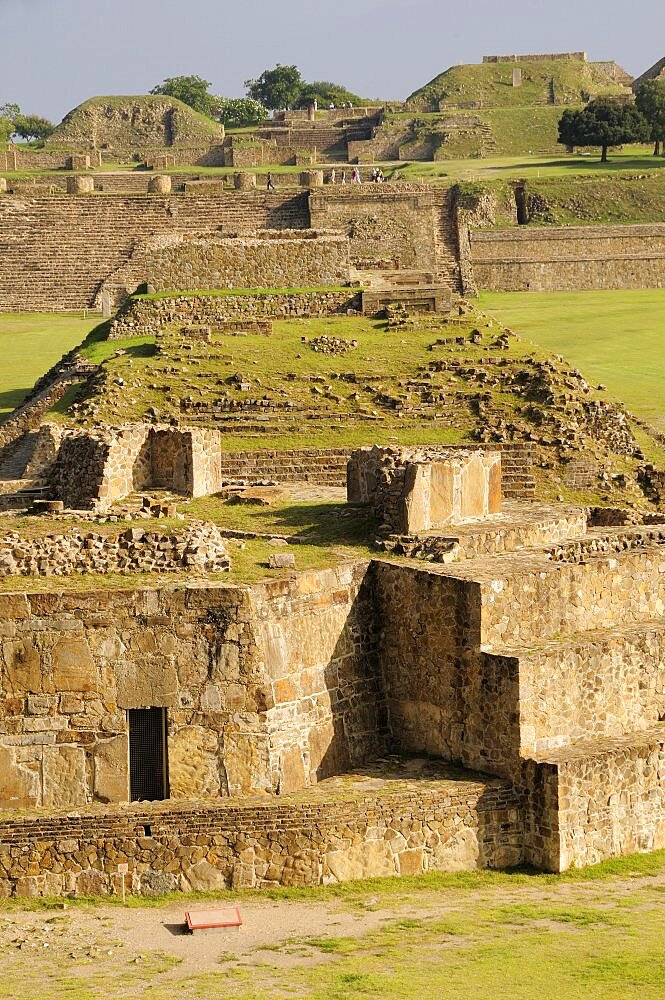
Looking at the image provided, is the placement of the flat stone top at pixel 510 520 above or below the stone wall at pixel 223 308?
→ below

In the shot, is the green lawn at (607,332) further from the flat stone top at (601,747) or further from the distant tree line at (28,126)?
the distant tree line at (28,126)

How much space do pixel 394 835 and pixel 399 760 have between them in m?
1.70

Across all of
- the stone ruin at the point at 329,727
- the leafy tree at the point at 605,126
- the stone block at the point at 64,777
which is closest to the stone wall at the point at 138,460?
the stone ruin at the point at 329,727

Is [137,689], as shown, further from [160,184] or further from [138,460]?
[160,184]

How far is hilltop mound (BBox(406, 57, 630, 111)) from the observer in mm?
87812

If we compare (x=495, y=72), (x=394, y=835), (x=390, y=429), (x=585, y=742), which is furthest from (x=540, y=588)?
(x=495, y=72)

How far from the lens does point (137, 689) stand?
18844mm

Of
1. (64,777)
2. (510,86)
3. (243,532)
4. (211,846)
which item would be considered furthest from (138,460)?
(510,86)

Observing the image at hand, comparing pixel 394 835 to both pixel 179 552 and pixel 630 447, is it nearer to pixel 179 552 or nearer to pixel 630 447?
pixel 179 552

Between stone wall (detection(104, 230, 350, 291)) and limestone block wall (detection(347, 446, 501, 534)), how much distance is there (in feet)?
60.6

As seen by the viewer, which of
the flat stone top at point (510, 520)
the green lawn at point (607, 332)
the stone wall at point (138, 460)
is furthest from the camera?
the green lawn at point (607, 332)

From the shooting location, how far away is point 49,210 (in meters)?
58.0

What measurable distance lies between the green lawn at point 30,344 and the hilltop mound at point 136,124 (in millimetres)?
38496

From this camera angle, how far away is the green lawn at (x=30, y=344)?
41.8 metres
